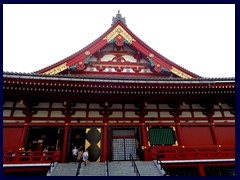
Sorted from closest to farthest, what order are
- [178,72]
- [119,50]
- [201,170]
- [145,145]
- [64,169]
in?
[64,169]
[201,170]
[145,145]
[178,72]
[119,50]

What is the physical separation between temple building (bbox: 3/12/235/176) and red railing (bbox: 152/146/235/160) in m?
0.06

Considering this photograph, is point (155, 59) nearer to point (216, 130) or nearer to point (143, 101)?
point (143, 101)

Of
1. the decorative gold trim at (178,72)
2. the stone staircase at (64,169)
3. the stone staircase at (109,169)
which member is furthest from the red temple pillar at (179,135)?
the stone staircase at (64,169)

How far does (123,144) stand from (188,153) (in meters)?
4.08

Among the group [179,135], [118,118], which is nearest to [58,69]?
[118,118]

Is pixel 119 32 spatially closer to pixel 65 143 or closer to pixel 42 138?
pixel 65 143

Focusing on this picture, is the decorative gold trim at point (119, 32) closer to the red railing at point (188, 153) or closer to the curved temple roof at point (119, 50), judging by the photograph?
the curved temple roof at point (119, 50)

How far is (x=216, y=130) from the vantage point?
11.9 meters

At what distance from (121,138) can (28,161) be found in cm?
558

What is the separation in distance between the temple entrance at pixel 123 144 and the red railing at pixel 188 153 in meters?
1.71

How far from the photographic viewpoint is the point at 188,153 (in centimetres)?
1012

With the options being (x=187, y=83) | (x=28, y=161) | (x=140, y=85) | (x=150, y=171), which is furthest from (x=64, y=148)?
(x=187, y=83)

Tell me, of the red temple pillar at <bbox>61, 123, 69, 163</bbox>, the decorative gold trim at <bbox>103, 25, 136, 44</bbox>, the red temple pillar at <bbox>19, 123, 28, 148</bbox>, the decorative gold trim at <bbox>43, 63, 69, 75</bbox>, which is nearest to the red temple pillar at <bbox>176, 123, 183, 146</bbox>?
the red temple pillar at <bbox>61, 123, 69, 163</bbox>

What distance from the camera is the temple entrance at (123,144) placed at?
37.4 ft
